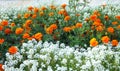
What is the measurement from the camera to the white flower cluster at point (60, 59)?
4.91 m

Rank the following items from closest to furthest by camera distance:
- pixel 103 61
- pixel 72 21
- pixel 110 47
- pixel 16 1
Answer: pixel 103 61 < pixel 110 47 < pixel 72 21 < pixel 16 1

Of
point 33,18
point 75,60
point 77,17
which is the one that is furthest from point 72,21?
point 75,60

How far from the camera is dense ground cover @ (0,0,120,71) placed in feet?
16.7

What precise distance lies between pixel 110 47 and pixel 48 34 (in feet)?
3.43

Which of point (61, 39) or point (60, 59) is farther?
point (61, 39)

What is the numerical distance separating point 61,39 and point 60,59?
0.98 meters

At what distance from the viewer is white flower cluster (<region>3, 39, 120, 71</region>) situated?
4.91 m

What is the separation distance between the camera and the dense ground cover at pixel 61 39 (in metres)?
5.09

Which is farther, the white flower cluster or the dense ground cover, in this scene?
the dense ground cover

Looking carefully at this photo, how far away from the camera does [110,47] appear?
214 inches

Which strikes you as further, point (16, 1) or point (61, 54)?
point (16, 1)

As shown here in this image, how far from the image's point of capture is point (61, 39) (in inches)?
241

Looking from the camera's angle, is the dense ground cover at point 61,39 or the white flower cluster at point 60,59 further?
the dense ground cover at point 61,39

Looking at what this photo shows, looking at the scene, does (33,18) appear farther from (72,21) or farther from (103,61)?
(103,61)
